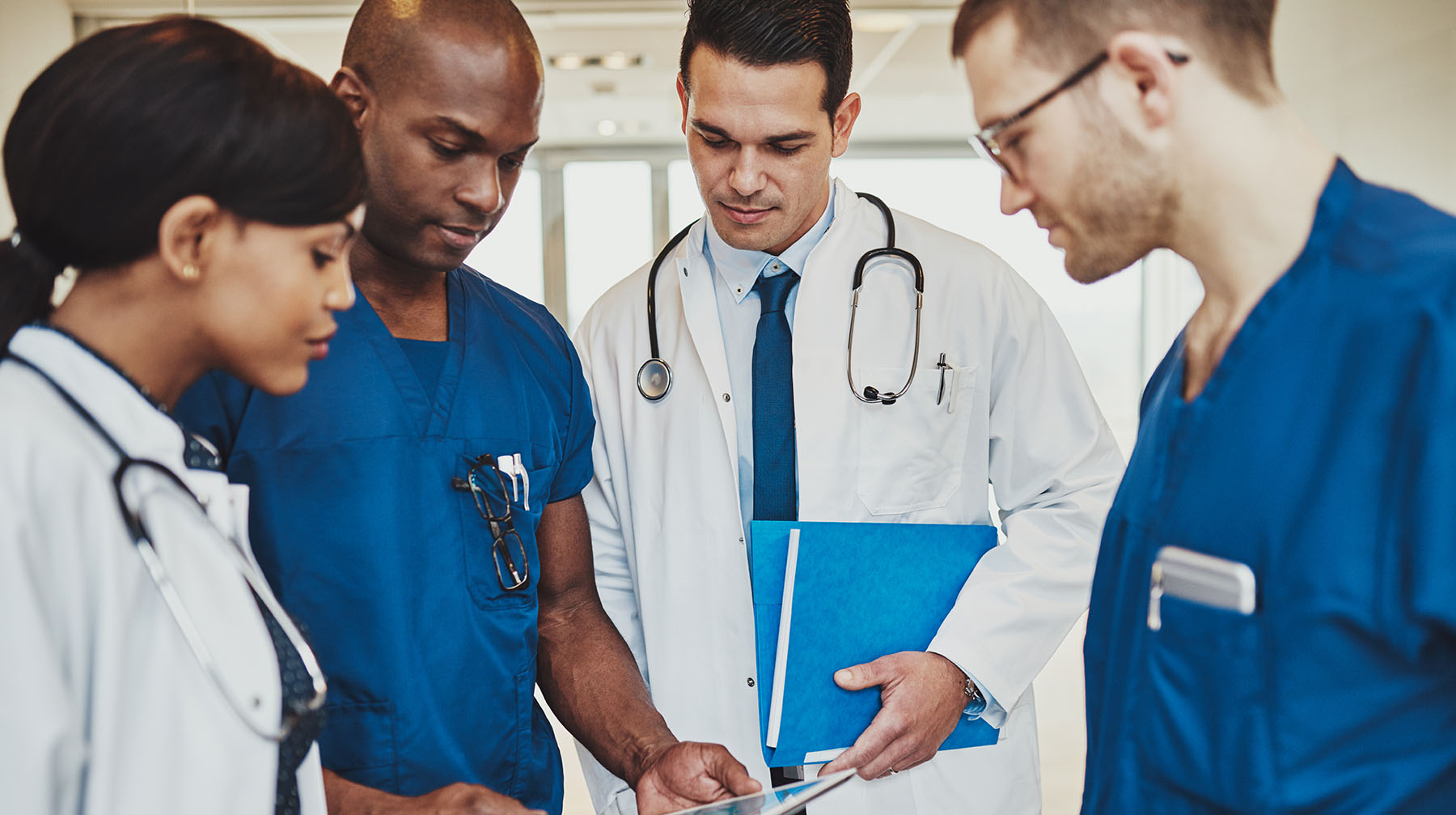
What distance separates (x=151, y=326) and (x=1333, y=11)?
4.05m

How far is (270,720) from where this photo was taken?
0.75 meters

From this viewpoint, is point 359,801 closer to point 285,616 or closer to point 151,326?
point 285,616

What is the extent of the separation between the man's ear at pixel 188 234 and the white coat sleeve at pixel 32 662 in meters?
0.18

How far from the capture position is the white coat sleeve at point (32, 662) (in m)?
0.64

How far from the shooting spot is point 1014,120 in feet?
3.04

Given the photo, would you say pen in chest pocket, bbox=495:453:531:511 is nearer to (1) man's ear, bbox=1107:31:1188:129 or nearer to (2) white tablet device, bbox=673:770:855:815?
(2) white tablet device, bbox=673:770:855:815

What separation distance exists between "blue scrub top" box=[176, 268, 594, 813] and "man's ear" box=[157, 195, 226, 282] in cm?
33

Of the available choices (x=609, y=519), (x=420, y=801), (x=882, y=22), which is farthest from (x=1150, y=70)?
(x=882, y=22)

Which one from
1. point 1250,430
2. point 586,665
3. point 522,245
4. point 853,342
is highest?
point 522,245

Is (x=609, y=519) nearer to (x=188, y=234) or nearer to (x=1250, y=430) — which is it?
(x=188, y=234)

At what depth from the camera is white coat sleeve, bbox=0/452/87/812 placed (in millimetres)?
642

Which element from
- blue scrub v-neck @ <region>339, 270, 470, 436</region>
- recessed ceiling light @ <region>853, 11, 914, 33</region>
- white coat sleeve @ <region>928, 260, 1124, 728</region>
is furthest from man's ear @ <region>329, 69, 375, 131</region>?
recessed ceiling light @ <region>853, 11, 914, 33</region>

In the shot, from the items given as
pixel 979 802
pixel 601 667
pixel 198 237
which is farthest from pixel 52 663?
pixel 979 802

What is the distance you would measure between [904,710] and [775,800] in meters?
0.32
